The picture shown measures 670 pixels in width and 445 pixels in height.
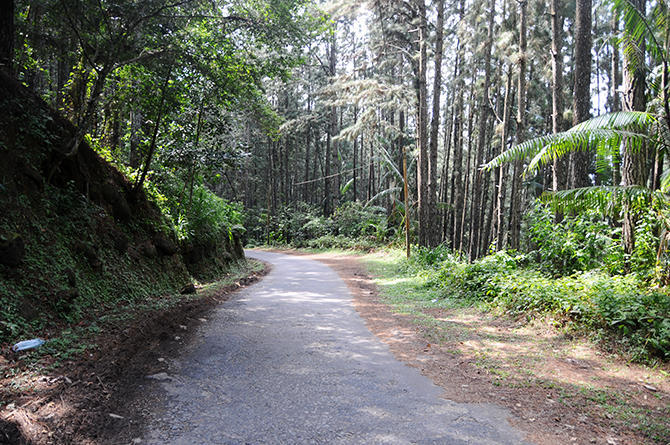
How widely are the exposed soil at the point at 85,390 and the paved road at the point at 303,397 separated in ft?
1.00

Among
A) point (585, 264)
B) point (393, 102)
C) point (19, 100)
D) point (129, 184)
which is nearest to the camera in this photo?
point (19, 100)

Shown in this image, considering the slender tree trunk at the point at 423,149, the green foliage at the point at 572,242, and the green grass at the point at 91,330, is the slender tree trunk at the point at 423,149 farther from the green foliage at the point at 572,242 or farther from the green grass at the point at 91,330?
the green grass at the point at 91,330

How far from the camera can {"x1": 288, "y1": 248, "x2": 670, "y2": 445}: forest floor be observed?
10.7 ft

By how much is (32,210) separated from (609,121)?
30.2 feet

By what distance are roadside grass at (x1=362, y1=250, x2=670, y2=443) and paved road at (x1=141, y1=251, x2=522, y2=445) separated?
0.94 metres

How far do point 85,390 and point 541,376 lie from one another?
4.67 meters

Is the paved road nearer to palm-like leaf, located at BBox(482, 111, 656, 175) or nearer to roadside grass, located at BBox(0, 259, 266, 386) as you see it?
roadside grass, located at BBox(0, 259, 266, 386)

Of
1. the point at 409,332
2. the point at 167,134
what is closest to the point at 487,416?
the point at 409,332

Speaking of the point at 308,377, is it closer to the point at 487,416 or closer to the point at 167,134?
the point at 487,416

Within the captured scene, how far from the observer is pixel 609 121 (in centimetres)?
623

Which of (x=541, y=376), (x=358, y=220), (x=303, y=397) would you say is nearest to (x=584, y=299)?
(x=541, y=376)

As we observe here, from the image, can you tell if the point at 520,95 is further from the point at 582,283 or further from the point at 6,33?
the point at 6,33

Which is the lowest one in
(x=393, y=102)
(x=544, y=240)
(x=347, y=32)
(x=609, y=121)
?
(x=544, y=240)

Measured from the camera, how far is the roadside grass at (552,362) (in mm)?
3594
